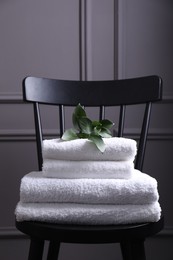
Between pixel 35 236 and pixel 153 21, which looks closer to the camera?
pixel 35 236

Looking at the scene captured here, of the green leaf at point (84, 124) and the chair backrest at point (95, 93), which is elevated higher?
the chair backrest at point (95, 93)

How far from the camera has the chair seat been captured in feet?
2.75

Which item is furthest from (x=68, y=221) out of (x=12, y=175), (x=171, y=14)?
(x=171, y=14)

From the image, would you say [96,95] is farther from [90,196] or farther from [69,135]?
[90,196]

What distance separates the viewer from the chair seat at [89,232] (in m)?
0.84

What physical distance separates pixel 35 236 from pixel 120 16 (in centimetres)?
102

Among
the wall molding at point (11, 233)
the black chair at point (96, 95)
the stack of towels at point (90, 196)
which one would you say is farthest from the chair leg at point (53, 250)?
the wall molding at point (11, 233)

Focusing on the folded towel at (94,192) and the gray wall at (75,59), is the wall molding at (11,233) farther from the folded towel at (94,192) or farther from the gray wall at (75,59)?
the folded towel at (94,192)

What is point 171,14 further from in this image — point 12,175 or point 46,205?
point 46,205

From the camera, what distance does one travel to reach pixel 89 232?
2.74 feet

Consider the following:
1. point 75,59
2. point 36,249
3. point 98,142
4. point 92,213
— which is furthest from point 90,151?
point 75,59

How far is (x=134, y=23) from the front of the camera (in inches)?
64.0

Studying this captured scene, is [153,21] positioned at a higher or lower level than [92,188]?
higher

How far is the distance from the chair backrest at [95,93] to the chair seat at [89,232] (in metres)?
0.44
